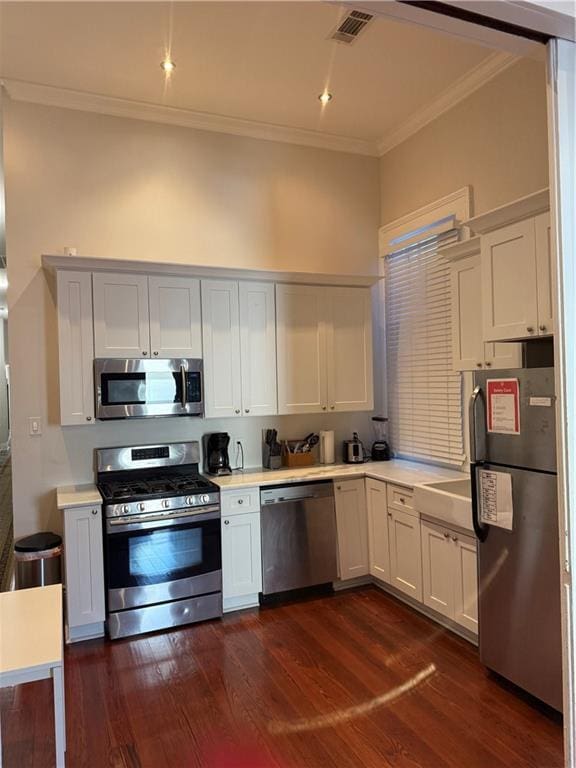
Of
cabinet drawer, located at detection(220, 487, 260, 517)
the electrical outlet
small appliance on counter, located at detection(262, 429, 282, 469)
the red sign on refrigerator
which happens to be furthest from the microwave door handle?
the red sign on refrigerator

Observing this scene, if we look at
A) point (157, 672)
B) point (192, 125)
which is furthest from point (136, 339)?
point (157, 672)

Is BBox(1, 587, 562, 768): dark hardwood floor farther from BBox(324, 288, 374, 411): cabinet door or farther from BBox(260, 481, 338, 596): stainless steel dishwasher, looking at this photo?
BBox(324, 288, 374, 411): cabinet door

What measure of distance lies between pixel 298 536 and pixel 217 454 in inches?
33.3

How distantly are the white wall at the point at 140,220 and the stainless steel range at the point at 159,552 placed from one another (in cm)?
46

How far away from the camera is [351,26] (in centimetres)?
294

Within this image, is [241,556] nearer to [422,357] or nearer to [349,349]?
[349,349]

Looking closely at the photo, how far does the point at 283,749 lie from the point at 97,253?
318 cm

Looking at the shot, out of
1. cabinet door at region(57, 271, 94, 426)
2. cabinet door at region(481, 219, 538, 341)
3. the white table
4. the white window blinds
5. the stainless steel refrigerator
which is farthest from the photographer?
the white window blinds

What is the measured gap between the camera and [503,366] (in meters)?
2.99

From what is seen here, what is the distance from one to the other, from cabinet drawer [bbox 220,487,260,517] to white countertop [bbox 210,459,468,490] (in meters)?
0.05

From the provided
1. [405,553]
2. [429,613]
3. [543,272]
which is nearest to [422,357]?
[405,553]

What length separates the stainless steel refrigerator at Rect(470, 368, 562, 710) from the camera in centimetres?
232

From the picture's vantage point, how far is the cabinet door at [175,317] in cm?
362

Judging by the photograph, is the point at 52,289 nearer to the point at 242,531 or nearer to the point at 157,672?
the point at 242,531
